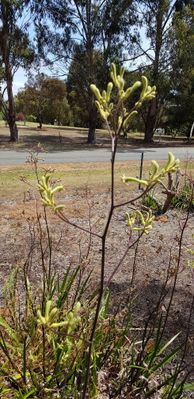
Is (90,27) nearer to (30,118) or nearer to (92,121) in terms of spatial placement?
(92,121)

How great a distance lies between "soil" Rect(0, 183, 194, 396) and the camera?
3.74 metres

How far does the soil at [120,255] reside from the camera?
374cm

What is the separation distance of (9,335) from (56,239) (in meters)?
3.38

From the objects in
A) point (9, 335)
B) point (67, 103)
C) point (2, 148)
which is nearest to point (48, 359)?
point (9, 335)

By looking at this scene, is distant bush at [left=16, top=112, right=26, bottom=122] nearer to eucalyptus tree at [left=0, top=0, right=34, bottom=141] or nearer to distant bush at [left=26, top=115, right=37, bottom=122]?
distant bush at [left=26, top=115, right=37, bottom=122]

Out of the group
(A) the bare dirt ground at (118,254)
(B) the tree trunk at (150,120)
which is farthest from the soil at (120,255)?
(B) the tree trunk at (150,120)

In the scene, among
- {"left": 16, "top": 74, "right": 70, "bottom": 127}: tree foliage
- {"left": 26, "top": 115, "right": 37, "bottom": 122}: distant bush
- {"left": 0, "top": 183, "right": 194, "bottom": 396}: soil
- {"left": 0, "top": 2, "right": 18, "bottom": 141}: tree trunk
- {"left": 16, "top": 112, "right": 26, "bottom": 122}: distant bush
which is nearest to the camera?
{"left": 0, "top": 183, "right": 194, "bottom": 396}: soil

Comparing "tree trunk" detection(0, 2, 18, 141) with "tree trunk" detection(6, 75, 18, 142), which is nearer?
"tree trunk" detection(0, 2, 18, 141)

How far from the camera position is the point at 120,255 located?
5262 millimetres

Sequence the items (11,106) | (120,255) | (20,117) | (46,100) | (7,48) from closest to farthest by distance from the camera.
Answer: (120,255) < (7,48) < (11,106) < (46,100) < (20,117)

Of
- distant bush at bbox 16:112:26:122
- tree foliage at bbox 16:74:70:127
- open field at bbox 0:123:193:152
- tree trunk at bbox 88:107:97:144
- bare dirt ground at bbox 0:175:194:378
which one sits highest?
tree foliage at bbox 16:74:70:127

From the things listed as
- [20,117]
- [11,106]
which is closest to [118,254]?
[11,106]

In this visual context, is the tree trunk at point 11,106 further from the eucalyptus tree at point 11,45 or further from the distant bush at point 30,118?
the distant bush at point 30,118

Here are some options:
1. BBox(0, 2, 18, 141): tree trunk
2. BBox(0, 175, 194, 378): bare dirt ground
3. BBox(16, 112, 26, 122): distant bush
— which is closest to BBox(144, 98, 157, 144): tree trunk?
BBox(0, 2, 18, 141): tree trunk
